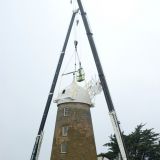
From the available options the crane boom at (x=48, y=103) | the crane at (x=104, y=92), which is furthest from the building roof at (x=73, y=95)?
the crane boom at (x=48, y=103)

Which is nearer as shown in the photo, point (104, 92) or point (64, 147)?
point (64, 147)

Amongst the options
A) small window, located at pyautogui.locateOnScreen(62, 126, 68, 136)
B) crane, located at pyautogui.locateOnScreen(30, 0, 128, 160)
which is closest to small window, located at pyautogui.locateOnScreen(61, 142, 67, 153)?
small window, located at pyautogui.locateOnScreen(62, 126, 68, 136)

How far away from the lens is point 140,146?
40875mm

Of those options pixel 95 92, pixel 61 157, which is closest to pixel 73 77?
pixel 95 92

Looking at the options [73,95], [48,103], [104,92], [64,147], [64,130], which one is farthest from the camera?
[48,103]

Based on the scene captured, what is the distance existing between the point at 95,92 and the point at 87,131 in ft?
15.9

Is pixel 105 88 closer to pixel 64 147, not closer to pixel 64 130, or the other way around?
pixel 64 130

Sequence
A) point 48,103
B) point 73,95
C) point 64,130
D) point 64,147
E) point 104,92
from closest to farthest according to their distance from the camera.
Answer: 1. point 64,147
2. point 64,130
3. point 104,92
4. point 73,95
5. point 48,103

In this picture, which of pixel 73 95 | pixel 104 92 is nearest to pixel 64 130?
pixel 73 95

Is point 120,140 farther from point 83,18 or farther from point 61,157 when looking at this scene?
point 83,18

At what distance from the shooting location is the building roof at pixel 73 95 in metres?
36.7

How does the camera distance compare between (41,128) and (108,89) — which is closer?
(108,89)

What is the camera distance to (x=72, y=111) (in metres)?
36.2

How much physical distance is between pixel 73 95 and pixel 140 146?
34.4 ft
